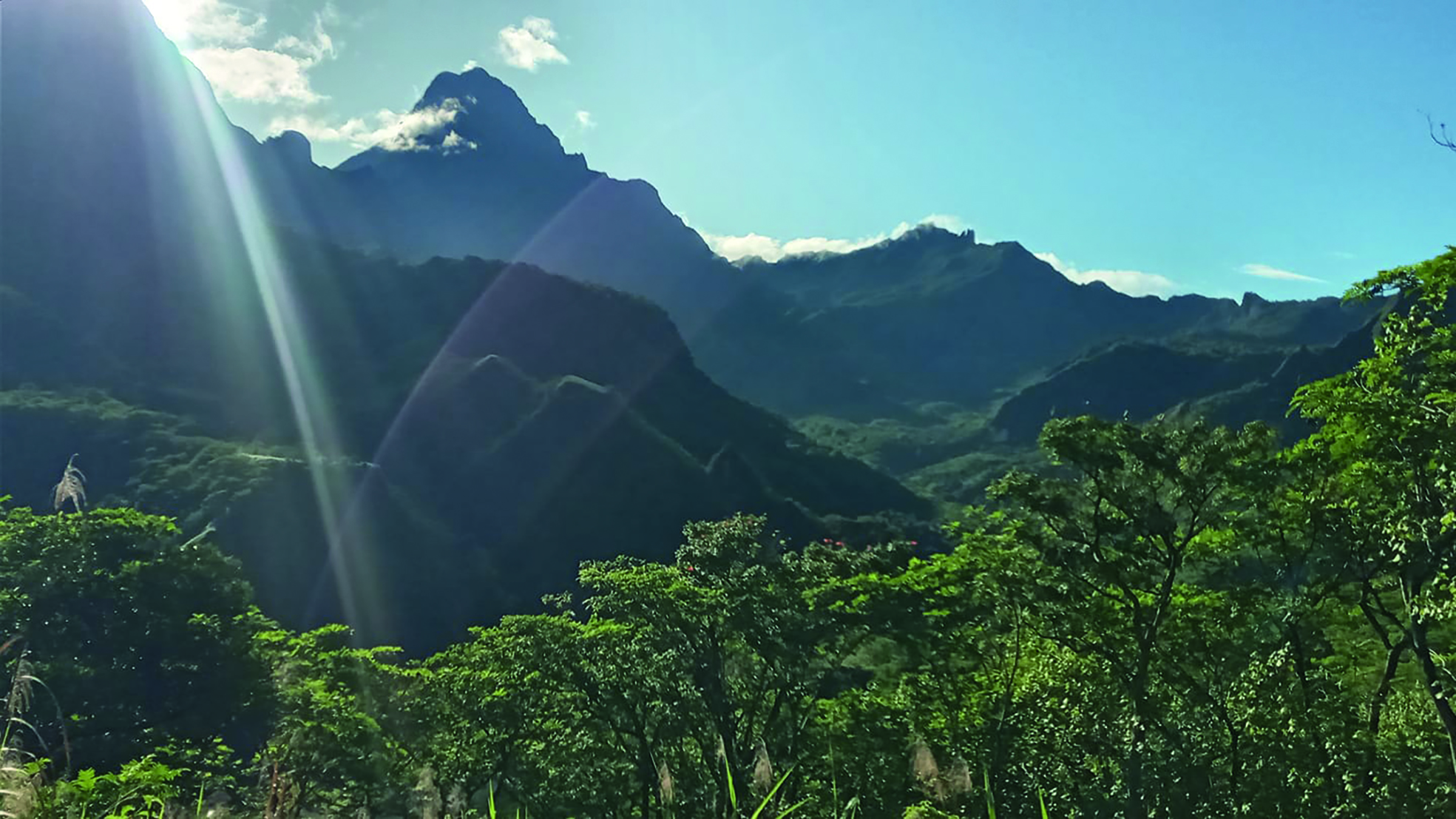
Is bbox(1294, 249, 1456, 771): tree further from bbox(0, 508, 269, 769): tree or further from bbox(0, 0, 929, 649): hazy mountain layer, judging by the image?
bbox(0, 0, 929, 649): hazy mountain layer

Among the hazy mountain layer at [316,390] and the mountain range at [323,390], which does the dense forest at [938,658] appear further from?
the mountain range at [323,390]

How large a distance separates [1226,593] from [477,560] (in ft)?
259

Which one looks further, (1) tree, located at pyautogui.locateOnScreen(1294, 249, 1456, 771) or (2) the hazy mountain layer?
(2) the hazy mountain layer

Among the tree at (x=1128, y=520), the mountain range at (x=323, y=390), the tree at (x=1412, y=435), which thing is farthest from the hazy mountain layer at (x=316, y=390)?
the tree at (x=1412, y=435)

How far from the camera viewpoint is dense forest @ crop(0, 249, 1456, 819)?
409 inches

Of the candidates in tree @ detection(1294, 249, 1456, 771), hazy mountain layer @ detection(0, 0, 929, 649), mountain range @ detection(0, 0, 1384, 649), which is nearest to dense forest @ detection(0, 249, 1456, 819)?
tree @ detection(1294, 249, 1456, 771)

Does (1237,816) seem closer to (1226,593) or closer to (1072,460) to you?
(1226,593)

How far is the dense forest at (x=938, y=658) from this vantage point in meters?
10.4

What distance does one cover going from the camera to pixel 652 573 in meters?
17.3

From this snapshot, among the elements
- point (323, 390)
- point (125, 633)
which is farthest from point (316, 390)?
point (125, 633)

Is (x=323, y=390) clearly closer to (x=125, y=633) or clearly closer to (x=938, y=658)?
(x=125, y=633)

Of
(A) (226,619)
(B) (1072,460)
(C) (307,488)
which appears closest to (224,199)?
(C) (307,488)

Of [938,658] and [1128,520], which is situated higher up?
[1128,520]

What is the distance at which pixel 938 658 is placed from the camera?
17.7 m
